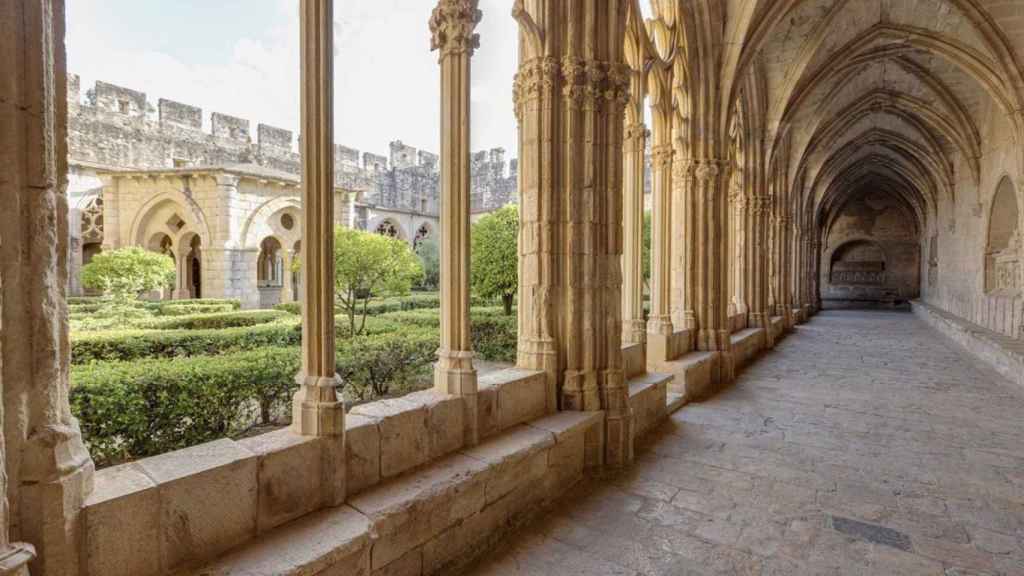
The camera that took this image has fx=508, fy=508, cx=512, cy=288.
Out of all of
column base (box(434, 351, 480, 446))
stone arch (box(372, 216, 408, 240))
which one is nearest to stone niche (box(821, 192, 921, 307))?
stone arch (box(372, 216, 408, 240))

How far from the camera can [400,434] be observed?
8.86 feet

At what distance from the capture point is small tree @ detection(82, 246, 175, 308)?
32.2ft

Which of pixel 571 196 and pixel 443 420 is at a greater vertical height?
pixel 571 196

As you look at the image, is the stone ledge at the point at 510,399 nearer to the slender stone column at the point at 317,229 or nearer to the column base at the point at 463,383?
the column base at the point at 463,383

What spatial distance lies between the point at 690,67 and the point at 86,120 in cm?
1800

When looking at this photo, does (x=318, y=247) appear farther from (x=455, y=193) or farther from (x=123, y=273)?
(x=123, y=273)

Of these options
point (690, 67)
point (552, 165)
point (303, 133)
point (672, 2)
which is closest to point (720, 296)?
point (690, 67)

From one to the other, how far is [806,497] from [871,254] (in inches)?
1143

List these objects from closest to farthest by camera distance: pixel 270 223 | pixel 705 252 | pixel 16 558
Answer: pixel 16 558, pixel 705 252, pixel 270 223

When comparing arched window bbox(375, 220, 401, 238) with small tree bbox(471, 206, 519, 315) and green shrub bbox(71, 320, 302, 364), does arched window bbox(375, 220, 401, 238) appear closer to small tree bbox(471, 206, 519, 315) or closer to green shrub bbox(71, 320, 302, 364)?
small tree bbox(471, 206, 519, 315)

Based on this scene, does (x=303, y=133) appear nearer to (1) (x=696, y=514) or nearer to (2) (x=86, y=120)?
(1) (x=696, y=514)

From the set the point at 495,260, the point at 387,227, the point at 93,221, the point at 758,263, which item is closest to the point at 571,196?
the point at 495,260

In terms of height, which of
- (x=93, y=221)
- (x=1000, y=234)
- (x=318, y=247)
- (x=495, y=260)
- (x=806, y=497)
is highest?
(x=93, y=221)

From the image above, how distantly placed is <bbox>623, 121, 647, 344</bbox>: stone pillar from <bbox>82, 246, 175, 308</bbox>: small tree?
30.8ft
